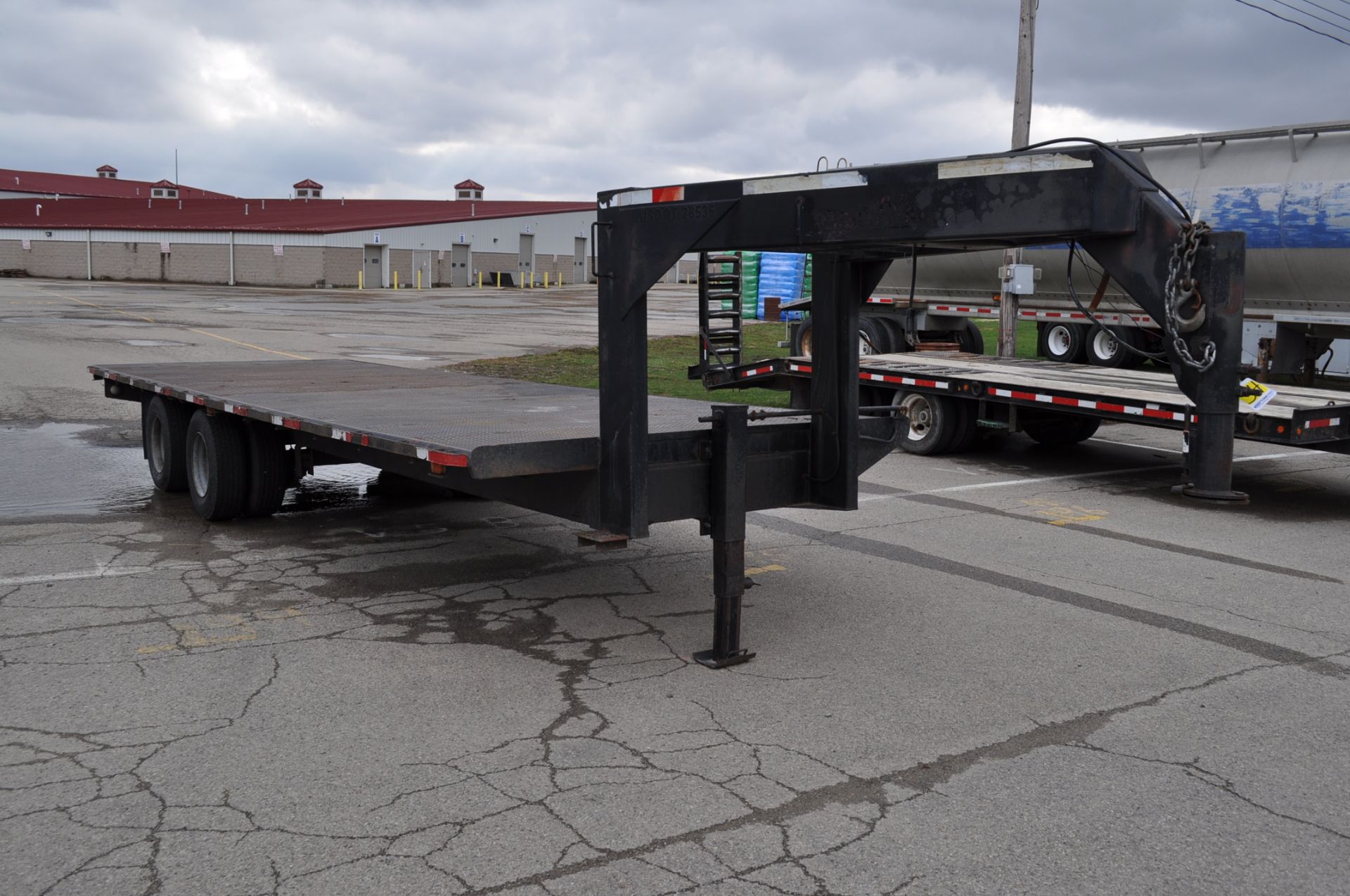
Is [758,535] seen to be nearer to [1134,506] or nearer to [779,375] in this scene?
[1134,506]

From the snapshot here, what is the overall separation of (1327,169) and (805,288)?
30.2 ft

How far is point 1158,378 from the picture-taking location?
1295 cm

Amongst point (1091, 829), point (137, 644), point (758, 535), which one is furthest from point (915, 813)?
point (758, 535)

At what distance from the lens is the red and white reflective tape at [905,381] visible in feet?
42.3

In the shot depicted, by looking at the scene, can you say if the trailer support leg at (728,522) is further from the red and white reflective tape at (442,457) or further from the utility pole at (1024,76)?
the utility pole at (1024,76)

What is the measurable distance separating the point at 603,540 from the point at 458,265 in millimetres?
58132

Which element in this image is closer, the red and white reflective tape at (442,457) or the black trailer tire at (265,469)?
the red and white reflective tape at (442,457)

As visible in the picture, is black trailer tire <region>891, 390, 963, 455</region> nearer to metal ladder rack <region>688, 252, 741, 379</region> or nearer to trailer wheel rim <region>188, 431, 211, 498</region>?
metal ladder rack <region>688, 252, 741, 379</region>

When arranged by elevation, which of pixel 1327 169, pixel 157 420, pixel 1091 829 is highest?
pixel 1327 169

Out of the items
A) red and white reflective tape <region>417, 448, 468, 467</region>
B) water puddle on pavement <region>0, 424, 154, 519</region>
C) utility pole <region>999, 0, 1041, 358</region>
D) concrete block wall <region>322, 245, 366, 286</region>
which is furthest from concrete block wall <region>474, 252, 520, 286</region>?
red and white reflective tape <region>417, 448, 468, 467</region>

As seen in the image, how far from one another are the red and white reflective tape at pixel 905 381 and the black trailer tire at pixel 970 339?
886 cm

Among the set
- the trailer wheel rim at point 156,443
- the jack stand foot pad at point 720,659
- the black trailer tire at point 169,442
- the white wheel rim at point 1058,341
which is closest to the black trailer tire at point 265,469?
Result: the black trailer tire at point 169,442

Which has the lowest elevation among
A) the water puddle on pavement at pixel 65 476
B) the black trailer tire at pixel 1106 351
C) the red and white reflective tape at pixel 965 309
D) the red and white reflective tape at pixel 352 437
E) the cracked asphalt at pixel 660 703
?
the cracked asphalt at pixel 660 703

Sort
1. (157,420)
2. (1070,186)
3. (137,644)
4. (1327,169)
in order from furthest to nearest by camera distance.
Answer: (1327,169)
(157,420)
(137,644)
(1070,186)
